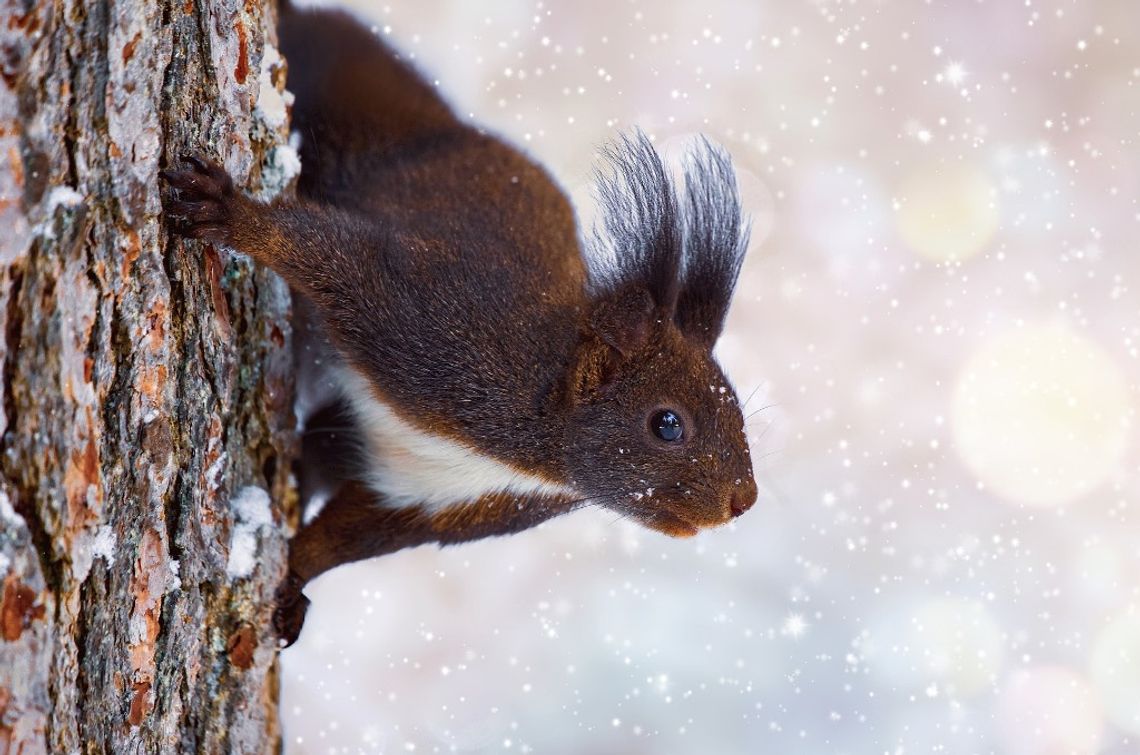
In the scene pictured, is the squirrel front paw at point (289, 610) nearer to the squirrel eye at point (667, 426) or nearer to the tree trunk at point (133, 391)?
the tree trunk at point (133, 391)

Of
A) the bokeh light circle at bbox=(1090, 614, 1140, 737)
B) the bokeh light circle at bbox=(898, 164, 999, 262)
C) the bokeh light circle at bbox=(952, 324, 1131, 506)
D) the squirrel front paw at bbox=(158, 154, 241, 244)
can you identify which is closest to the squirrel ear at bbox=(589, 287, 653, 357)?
the squirrel front paw at bbox=(158, 154, 241, 244)

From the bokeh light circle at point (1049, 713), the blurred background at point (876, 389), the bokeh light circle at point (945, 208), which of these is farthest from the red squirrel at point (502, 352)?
the bokeh light circle at point (1049, 713)

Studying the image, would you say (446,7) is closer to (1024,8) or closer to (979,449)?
(1024,8)

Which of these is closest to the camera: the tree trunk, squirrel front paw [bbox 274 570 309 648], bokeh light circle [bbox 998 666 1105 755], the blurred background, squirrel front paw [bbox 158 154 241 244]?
the tree trunk

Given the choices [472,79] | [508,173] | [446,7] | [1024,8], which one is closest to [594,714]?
[508,173]

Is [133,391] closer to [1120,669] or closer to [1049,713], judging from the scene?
[1049,713]

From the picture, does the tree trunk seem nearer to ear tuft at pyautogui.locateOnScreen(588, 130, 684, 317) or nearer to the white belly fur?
the white belly fur
